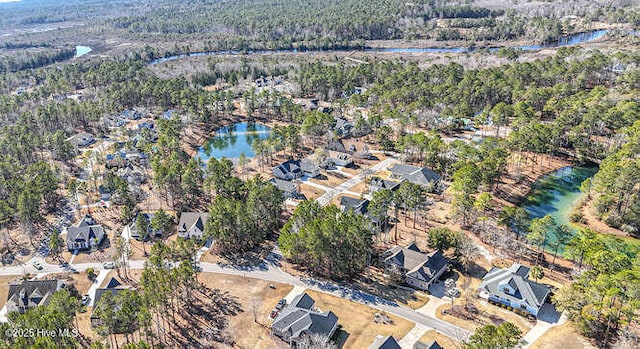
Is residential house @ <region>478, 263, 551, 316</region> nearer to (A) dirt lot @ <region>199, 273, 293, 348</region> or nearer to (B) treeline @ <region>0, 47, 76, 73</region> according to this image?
(A) dirt lot @ <region>199, 273, 293, 348</region>

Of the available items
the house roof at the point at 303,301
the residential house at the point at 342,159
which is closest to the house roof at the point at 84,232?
the house roof at the point at 303,301

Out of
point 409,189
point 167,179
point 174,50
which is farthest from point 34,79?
point 409,189

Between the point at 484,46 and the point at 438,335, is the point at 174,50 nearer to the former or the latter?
the point at 484,46

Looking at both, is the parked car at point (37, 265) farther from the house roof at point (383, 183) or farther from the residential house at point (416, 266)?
the house roof at point (383, 183)

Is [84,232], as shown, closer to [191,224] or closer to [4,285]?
[4,285]

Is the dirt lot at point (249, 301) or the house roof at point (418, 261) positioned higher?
the house roof at point (418, 261)

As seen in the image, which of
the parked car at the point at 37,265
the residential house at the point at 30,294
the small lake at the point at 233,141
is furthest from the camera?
the small lake at the point at 233,141
